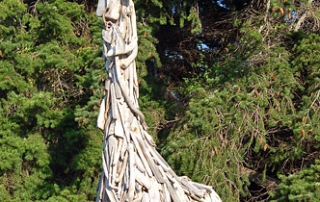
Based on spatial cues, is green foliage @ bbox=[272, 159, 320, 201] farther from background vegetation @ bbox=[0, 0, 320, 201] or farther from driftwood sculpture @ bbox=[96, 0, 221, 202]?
driftwood sculpture @ bbox=[96, 0, 221, 202]

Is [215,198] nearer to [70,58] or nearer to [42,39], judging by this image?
[70,58]

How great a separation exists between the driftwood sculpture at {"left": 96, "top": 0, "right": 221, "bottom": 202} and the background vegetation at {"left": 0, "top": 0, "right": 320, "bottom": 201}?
197 centimetres

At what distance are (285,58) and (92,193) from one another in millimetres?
2485

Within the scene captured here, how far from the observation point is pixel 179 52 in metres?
7.77

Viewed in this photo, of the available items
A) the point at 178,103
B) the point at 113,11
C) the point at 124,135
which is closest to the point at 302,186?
the point at 178,103

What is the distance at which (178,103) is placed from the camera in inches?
282

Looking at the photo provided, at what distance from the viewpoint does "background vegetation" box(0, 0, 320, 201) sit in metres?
6.01

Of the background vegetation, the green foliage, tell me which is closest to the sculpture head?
the background vegetation

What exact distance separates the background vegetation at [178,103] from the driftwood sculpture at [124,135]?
1.97 metres

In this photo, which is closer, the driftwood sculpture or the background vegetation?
the driftwood sculpture

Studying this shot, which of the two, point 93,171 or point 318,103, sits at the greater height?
point 318,103

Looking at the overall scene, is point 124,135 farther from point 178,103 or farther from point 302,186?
point 178,103

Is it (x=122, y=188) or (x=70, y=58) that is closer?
(x=122, y=188)

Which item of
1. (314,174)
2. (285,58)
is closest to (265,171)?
(314,174)
